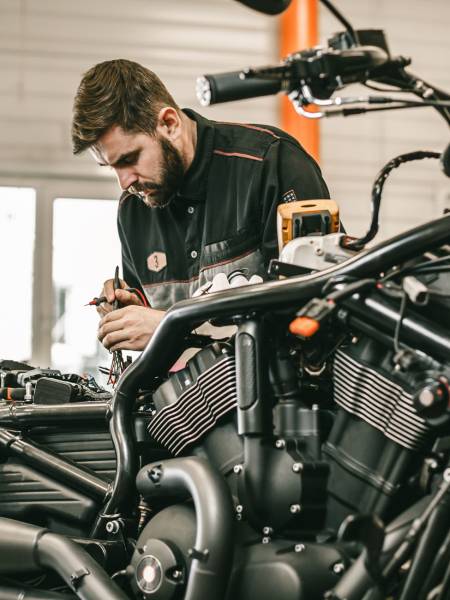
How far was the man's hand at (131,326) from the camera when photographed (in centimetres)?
215

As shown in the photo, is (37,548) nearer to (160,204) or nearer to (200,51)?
(160,204)


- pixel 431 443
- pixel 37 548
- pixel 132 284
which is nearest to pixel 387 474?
pixel 431 443

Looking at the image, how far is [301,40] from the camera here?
6.15 metres

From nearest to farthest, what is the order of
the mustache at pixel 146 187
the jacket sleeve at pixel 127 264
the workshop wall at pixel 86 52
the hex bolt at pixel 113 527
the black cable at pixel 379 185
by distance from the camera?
the black cable at pixel 379 185 < the hex bolt at pixel 113 527 < the mustache at pixel 146 187 < the jacket sleeve at pixel 127 264 < the workshop wall at pixel 86 52

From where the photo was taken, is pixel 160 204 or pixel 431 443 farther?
pixel 160 204

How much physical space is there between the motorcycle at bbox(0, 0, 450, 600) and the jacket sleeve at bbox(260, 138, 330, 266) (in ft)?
2.63

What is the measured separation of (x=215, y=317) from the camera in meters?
1.78

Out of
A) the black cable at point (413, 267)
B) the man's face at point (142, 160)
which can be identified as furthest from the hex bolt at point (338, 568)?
the man's face at point (142, 160)

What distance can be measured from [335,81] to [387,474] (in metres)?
0.67

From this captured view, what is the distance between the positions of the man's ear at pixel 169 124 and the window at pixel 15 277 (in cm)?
340

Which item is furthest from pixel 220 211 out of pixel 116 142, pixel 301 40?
pixel 301 40

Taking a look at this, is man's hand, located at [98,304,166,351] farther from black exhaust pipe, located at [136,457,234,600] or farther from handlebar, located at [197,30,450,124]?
handlebar, located at [197,30,450,124]

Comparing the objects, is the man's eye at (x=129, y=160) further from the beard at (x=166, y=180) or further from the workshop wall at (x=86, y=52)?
the workshop wall at (x=86, y=52)

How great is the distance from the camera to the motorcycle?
1445 millimetres
